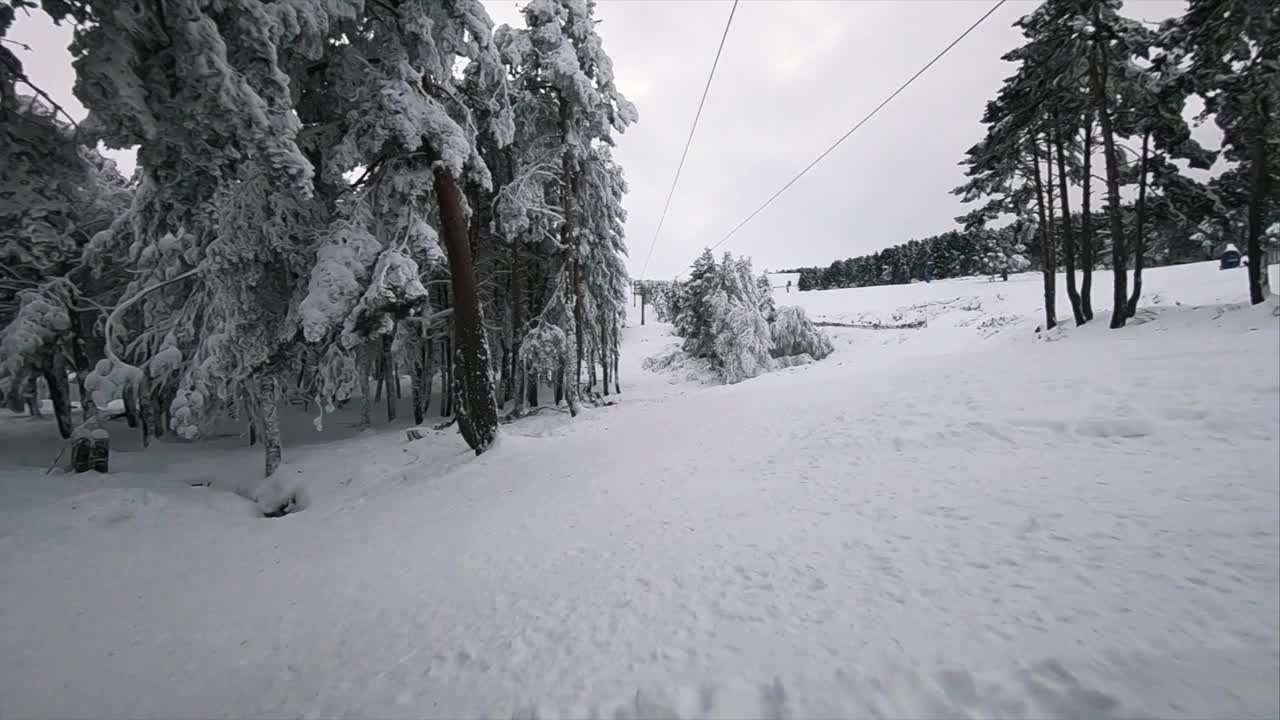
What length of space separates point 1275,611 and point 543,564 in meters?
4.87

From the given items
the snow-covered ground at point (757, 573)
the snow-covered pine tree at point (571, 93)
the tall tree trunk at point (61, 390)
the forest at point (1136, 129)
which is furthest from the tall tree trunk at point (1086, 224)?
the tall tree trunk at point (61, 390)

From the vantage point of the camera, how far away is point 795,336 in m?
24.8

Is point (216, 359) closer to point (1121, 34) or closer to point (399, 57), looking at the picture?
point (399, 57)

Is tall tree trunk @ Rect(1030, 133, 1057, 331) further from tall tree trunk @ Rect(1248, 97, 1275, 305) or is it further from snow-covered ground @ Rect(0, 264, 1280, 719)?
snow-covered ground @ Rect(0, 264, 1280, 719)

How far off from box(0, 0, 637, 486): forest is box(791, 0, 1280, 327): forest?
45.4 ft

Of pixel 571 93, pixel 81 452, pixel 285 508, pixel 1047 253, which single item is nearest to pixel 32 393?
pixel 81 452

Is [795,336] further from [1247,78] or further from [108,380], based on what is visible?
[108,380]

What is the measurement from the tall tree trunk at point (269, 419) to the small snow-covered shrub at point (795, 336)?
21.8 metres

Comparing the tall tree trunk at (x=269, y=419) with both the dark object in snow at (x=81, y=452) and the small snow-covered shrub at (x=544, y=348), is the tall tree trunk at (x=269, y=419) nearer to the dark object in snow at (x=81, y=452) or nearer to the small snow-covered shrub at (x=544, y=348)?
the dark object in snow at (x=81, y=452)

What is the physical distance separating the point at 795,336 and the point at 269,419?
23.3 meters

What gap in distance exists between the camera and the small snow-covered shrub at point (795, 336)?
24656 mm

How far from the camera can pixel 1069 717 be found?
1923mm

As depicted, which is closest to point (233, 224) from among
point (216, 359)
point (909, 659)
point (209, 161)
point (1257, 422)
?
point (209, 161)

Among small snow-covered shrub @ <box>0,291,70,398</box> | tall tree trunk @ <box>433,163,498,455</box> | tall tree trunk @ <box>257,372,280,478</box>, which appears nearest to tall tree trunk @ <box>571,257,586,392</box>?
tall tree trunk @ <box>433,163,498,455</box>
